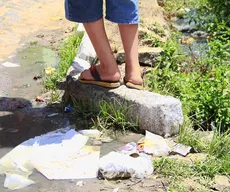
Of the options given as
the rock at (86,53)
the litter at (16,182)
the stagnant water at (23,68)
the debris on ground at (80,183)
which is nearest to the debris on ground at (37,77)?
the stagnant water at (23,68)

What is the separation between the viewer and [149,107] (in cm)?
346

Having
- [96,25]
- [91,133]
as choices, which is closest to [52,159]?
[91,133]

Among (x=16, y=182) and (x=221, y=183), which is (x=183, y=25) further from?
(x=16, y=182)

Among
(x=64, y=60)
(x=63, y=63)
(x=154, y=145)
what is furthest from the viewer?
(x=64, y=60)

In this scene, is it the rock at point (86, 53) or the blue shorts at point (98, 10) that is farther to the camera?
the rock at point (86, 53)

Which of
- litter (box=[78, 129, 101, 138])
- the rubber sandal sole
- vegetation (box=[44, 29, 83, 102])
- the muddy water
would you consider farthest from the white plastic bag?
the muddy water

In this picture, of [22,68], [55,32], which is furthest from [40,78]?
[55,32]

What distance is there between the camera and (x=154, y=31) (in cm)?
577

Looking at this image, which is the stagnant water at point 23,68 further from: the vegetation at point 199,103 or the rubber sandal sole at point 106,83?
the vegetation at point 199,103

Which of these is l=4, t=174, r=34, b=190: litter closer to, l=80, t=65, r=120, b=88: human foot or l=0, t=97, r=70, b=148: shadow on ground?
l=0, t=97, r=70, b=148: shadow on ground

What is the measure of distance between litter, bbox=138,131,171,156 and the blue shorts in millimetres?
824

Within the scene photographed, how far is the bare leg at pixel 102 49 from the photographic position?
3.60 metres

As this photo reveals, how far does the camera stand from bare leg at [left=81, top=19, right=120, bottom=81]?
360cm

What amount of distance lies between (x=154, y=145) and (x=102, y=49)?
32.6 inches
